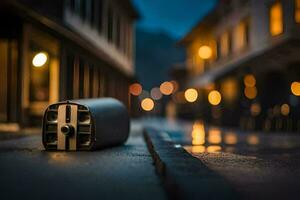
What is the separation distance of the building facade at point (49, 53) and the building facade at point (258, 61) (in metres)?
5.80

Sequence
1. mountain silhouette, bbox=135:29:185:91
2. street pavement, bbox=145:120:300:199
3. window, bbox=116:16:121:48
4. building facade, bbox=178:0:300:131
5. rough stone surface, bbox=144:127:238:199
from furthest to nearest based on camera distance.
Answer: mountain silhouette, bbox=135:29:185:91 < window, bbox=116:16:121:48 < building facade, bbox=178:0:300:131 < street pavement, bbox=145:120:300:199 < rough stone surface, bbox=144:127:238:199

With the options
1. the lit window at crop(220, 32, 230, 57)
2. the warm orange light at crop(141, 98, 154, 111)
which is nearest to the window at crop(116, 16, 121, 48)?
the lit window at crop(220, 32, 230, 57)

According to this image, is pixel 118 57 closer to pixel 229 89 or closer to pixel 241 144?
pixel 229 89

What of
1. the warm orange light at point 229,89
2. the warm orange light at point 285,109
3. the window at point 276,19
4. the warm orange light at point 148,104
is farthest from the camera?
the warm orange light at point 148,104

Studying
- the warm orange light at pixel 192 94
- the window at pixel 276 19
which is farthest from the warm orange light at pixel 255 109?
the warm orange light at pixel 192 94

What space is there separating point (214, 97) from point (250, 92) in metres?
9.29

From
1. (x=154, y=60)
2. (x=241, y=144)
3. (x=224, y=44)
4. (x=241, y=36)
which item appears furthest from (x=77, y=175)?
(x=154, y=60)

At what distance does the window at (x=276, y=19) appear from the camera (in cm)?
2248

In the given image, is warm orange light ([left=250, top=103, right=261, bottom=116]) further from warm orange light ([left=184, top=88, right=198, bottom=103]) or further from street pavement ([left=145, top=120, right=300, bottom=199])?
warm orange light ([left=184, top=88, right=198, bottom=103])

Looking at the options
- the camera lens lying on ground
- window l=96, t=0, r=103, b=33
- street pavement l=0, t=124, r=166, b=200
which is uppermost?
window l=96, t=0, r=103, b=33

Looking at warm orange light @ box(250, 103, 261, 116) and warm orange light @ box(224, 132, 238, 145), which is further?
warm orange light @ box(250, 103, 261, 116)

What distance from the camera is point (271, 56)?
21.3m

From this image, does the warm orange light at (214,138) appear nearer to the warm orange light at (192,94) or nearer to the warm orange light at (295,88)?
the warm orange light at (295,88)

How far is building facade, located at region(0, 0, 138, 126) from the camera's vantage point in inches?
713
